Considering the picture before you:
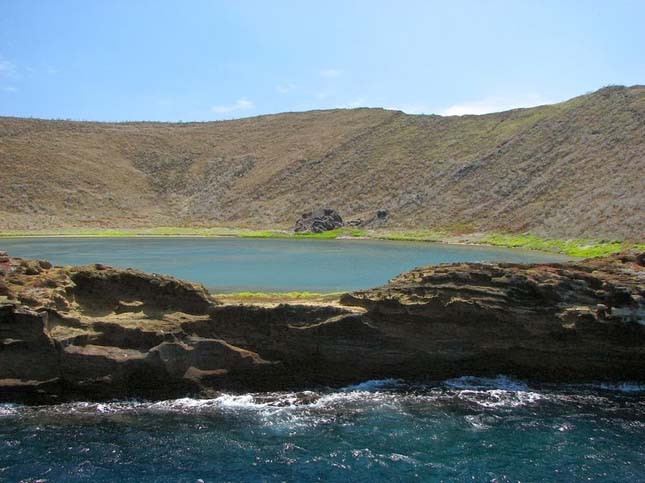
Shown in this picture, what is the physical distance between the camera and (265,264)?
48.8m

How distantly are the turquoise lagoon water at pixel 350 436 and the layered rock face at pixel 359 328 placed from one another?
0.70 meters

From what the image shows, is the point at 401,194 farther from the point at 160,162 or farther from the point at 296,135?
the point at 160,162

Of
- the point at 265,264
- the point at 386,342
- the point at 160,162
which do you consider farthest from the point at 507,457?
the point at 160,162

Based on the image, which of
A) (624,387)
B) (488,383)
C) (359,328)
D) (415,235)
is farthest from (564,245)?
(359,328)

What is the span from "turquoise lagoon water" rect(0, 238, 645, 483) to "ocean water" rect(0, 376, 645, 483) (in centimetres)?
3

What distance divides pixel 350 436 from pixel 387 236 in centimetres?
6849

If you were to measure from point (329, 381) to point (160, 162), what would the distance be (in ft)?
405

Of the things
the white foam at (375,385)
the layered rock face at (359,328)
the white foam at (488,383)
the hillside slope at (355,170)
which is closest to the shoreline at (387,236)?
the hillside slope at (355,170)

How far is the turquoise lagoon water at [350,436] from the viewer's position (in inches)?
533

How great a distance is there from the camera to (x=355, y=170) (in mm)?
116812

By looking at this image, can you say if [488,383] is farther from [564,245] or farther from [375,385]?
[564,245]

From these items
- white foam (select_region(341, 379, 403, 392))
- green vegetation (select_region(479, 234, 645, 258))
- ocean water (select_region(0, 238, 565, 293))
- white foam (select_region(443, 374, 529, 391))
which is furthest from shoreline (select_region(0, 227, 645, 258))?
white foam (select_region(341, 379, 403, 392))

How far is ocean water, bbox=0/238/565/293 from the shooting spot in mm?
38125

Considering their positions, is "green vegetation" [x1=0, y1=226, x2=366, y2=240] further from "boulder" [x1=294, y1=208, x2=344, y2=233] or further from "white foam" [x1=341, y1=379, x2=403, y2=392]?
"white foam" [x1=341, y1=379, x2=403, y2=392]
